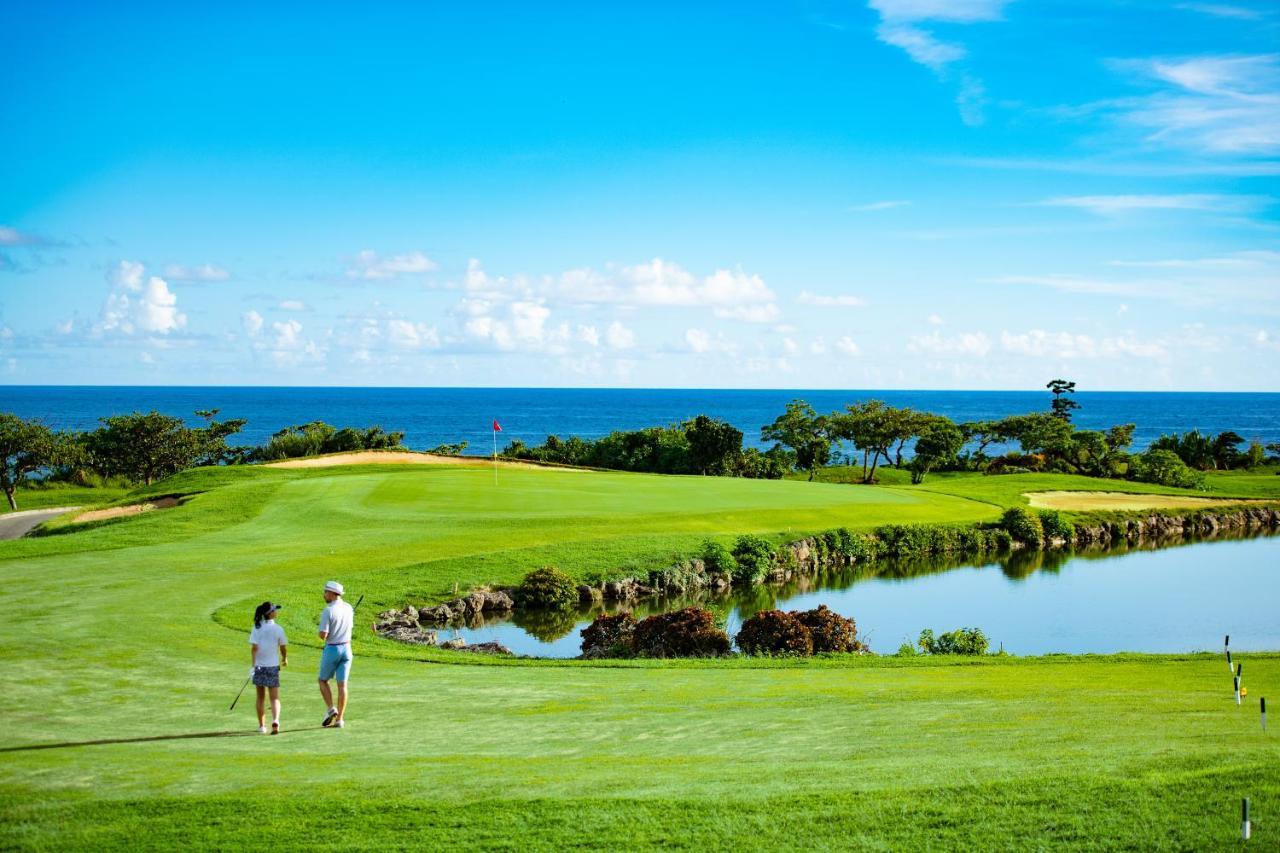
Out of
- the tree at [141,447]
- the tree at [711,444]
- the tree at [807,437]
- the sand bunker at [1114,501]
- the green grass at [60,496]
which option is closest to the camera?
the sand bunker at [1114,501]

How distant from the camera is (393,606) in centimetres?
2577

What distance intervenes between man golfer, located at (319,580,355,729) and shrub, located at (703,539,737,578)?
22.5 m

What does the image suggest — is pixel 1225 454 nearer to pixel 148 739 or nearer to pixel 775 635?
pixel 775 635

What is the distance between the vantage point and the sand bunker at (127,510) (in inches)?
1421

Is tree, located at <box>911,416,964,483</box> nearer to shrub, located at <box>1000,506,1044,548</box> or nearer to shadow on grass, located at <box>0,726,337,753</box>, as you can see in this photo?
shrub, located at <box>1000,506,1044,548</box>

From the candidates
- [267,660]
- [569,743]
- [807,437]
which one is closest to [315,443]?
[807,437]

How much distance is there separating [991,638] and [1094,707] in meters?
15.9

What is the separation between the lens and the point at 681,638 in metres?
22.6

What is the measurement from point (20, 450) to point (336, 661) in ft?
187

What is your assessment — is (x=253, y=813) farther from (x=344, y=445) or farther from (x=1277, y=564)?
(x=344, y=445)

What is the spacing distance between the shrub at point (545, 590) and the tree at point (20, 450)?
42546mm

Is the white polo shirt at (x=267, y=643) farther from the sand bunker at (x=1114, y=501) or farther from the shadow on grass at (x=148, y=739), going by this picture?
the sand bunker at (x=1114, y=501)

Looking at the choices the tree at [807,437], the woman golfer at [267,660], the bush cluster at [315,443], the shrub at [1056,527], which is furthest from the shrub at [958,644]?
the bush cluster at [315,443]

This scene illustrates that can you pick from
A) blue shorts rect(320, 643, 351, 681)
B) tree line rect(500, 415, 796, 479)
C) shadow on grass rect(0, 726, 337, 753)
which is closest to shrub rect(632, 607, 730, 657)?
blue shorts rect(320, 643, 351, 681)
